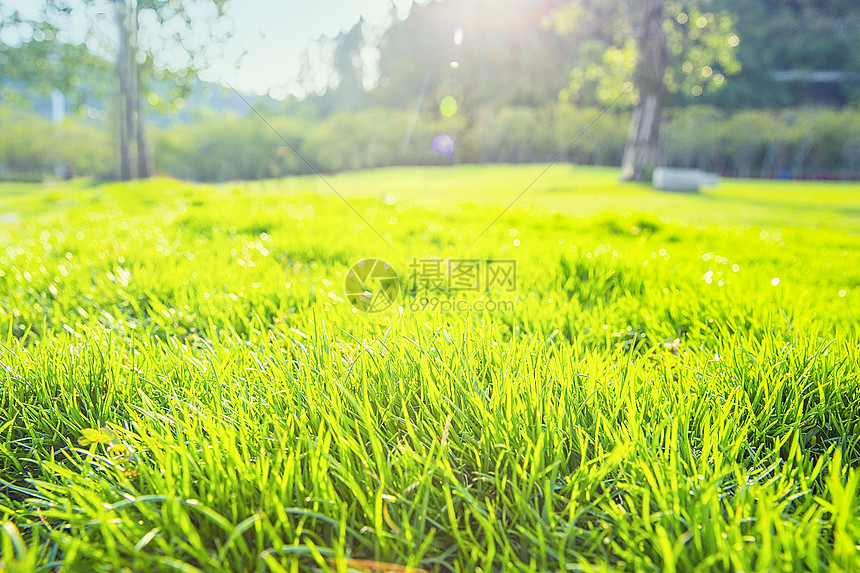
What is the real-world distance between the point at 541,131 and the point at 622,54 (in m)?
4.55

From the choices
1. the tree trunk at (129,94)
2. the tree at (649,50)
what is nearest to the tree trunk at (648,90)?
the tree at (649,50)

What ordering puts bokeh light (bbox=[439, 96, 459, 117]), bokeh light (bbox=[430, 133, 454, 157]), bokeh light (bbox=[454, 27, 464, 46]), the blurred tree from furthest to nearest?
the blurred tree → bokeh light (bbox=[430, 133, 454, 157]) → bokeh light (bbox=[439, 96, 459, 117]) → bokeh light (bbox=[454, 27, 464, 46])

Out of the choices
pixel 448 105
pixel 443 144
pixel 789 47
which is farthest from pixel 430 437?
pixel 789 47

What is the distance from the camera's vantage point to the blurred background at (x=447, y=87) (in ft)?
14.1

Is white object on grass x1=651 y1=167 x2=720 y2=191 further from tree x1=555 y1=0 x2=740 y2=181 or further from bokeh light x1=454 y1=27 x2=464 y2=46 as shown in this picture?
bokeh light x1=454 y1=27 x2=464 y2=46

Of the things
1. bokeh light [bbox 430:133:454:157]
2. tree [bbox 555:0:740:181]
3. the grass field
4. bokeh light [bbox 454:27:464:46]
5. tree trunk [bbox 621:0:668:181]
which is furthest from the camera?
tree [bbox 555:0:740:181]

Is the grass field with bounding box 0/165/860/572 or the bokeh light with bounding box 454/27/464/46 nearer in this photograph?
the grass field with bounding box 0/165/860/572

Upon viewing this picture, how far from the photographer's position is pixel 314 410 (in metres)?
1.17

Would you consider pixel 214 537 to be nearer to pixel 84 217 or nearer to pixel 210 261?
pixel 210 261

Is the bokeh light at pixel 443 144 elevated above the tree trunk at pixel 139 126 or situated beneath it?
situated beneath

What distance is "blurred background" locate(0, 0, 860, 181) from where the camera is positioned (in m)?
4.29

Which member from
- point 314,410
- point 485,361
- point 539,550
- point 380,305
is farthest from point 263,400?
point 380,305

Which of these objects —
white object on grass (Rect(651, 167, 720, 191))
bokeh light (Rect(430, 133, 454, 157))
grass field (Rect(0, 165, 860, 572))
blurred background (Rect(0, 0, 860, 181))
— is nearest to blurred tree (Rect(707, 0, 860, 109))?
blurred background (Rect(0, 0, 860, 181))

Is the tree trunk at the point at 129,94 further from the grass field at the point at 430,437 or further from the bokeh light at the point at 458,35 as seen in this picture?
the grass field at the point at 430,437
